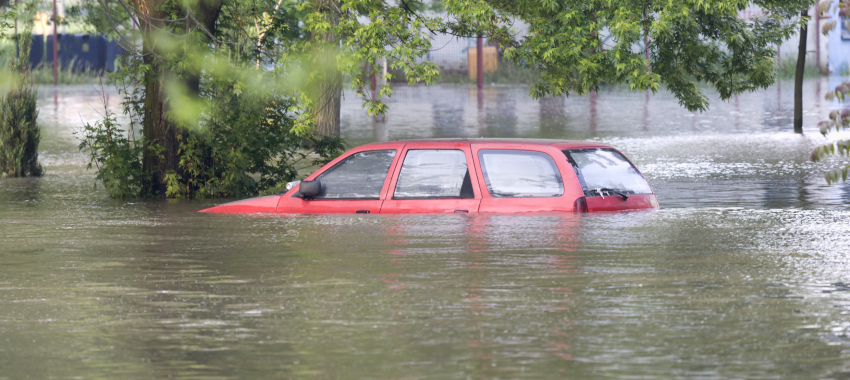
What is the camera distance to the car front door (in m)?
11.5

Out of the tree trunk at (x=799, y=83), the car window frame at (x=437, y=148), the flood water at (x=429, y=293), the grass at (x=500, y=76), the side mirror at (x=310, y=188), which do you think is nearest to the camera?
the flood water at (x=429, y=293)

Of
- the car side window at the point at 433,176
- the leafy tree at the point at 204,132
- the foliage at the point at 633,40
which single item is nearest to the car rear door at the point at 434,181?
the car side window at the point at 433,176

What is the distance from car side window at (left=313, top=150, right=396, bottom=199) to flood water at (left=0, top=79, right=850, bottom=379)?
0.85ft

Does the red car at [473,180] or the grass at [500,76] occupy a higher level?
the grass at [500,76]

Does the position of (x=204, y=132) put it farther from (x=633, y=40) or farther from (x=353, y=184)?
(x=633, y=40)

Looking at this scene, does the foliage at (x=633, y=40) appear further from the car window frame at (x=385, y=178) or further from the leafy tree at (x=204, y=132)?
the car window frame at (x=385, y=178)

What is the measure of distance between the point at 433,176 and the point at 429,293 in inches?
114

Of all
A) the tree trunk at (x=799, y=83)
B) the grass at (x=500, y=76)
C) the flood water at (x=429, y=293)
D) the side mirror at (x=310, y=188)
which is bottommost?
the flood water at (x=429, y=293)

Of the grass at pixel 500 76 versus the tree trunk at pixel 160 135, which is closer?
the tree trunk at pixel 160 135

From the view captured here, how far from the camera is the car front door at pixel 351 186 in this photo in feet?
37.6

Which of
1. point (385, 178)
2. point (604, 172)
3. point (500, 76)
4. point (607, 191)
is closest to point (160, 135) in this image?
point (385, 178)

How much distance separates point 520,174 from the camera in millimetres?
10836

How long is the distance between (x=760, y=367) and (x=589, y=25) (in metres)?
9.74

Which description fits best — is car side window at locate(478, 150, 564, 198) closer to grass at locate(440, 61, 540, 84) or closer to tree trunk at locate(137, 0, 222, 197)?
tree trunk at locate(137, 0, 222, 197)
